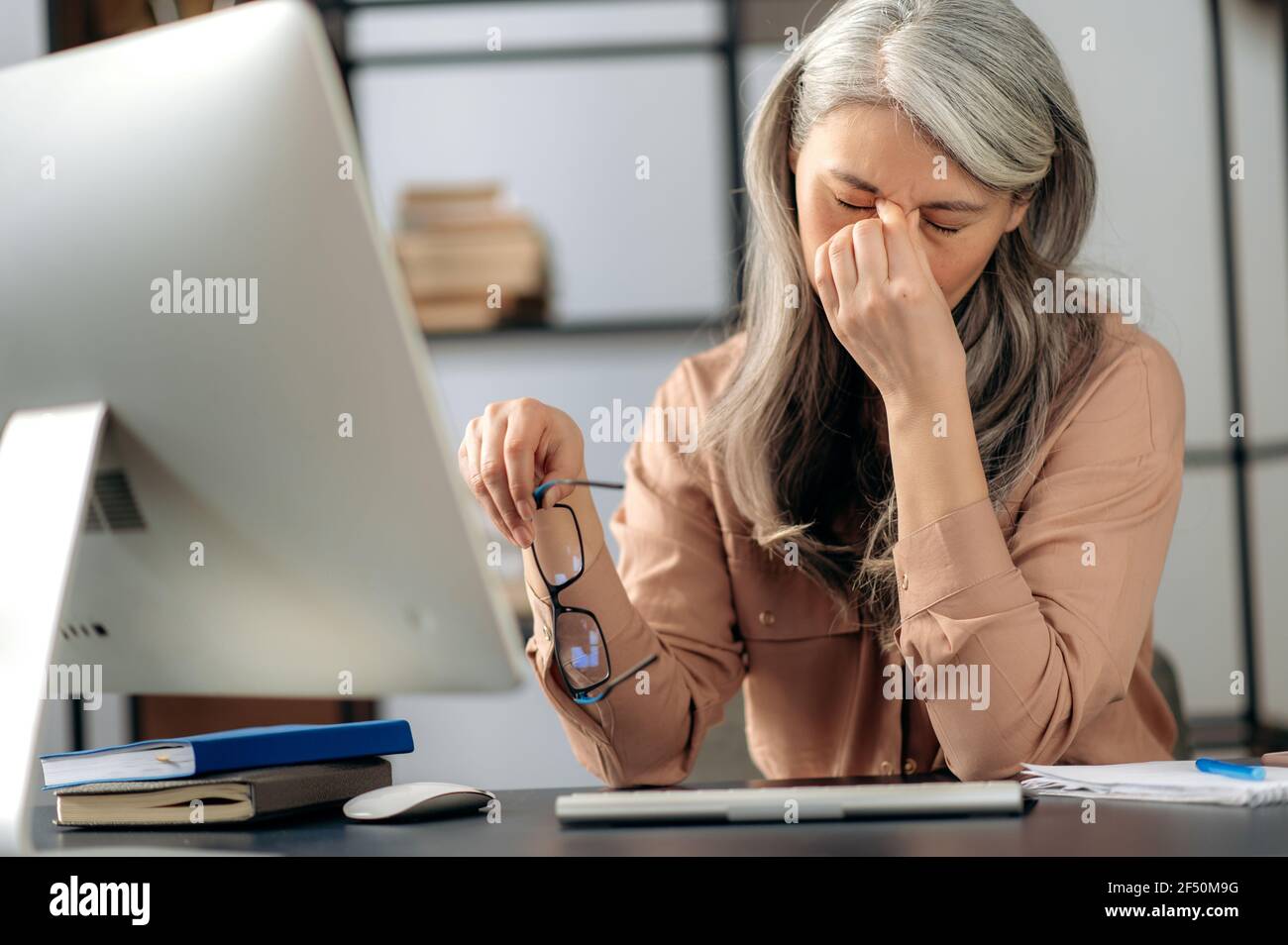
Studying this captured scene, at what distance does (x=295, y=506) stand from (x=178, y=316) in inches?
5.7

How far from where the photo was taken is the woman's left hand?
106 cm

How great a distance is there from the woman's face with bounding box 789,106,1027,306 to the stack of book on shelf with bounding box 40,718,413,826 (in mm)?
676

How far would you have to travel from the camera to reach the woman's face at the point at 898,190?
1.15 metres

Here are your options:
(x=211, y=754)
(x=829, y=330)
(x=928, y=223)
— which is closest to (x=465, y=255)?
(x=829, y=330)

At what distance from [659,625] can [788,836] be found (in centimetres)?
65

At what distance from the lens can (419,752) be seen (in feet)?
9.36

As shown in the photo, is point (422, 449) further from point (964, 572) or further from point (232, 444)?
point (964, 572)

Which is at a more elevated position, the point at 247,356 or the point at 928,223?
the point at 928,223

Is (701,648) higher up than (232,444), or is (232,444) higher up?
(232,444)

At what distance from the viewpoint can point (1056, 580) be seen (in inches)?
43.5

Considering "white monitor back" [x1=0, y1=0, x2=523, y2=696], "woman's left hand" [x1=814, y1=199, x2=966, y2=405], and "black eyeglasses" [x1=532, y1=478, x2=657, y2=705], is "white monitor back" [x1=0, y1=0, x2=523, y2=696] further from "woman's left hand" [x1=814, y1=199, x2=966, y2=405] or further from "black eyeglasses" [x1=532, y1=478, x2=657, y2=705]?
"woman's left hand" [x1=814, y1=199, x2=966, y2=405]

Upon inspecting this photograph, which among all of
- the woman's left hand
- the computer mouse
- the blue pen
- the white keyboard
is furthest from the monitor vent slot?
the blue pen

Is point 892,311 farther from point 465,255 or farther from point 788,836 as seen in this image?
point 465,255

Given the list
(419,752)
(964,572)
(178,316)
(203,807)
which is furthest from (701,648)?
(419,752)
